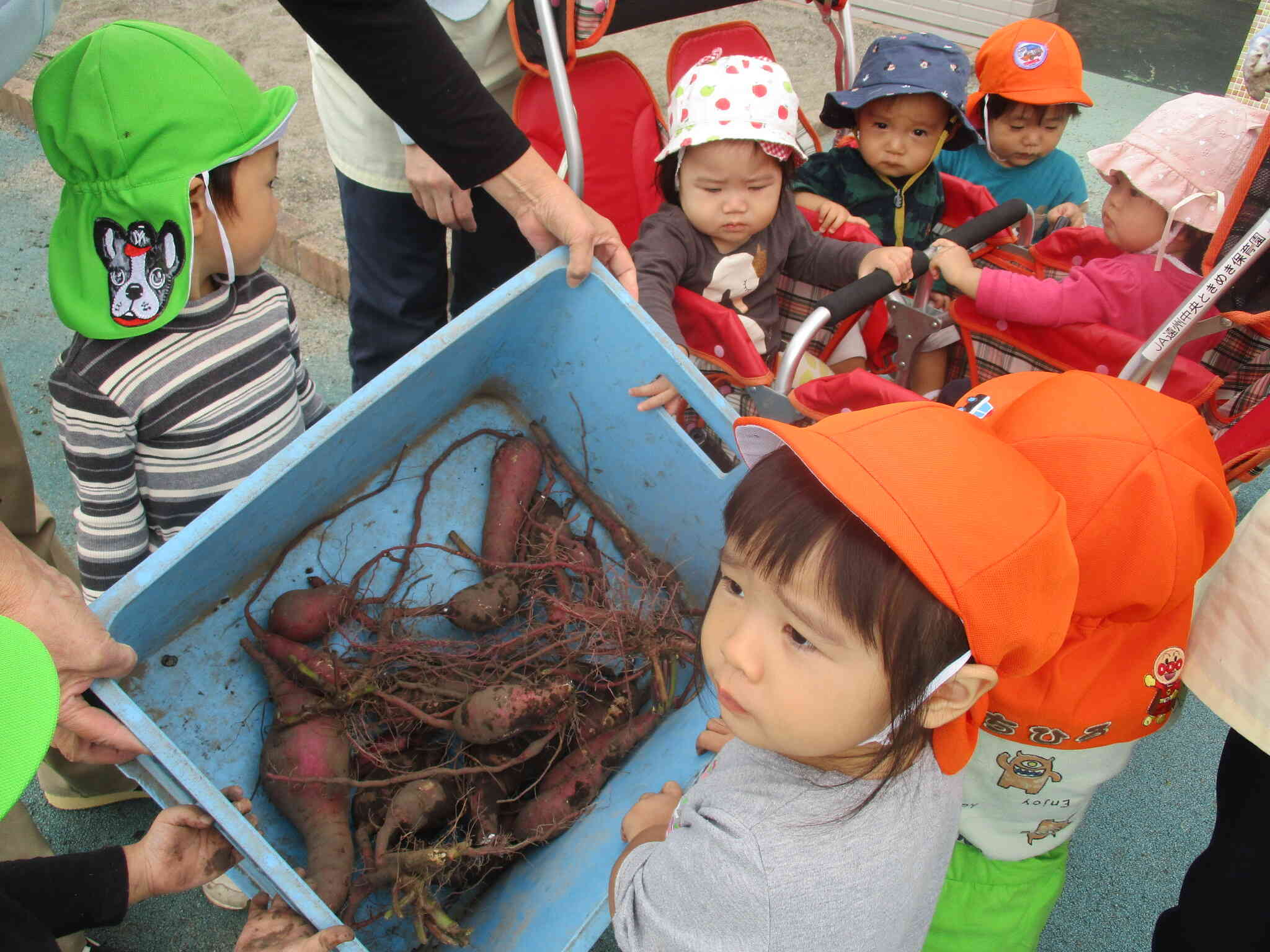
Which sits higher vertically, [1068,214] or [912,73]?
[912,73]

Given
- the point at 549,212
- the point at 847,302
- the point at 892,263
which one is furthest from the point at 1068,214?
the point at 549,212

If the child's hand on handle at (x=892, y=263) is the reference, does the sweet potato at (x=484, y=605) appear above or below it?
below

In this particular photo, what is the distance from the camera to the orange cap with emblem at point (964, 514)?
2.91ft

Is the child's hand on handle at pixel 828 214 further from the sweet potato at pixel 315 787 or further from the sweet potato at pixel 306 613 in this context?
the sweet potato at pixel 315 787

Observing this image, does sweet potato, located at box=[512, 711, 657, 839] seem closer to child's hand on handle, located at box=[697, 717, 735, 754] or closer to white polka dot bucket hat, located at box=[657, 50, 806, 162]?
child's hand on handle, located at box=[697, 717, 735, 754]

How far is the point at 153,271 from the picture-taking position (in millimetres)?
1479

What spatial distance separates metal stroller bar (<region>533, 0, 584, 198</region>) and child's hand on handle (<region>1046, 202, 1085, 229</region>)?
→ 1664 mm

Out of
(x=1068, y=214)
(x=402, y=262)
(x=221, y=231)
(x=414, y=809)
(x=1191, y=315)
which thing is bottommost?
(x=414, y=809)

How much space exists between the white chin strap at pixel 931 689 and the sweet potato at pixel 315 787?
2.93ft

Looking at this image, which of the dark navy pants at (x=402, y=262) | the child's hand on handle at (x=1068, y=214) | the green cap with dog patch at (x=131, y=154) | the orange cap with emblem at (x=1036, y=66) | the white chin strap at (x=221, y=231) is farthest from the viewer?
the child's hand on handle at (x=1068, y=214)

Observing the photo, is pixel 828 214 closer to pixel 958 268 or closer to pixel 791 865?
pixel 958 268

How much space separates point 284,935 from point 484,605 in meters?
0.68

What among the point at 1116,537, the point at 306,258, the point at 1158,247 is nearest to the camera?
the point at 1116,537

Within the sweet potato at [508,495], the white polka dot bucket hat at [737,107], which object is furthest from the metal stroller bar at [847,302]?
the sweet potato at [508,495]
